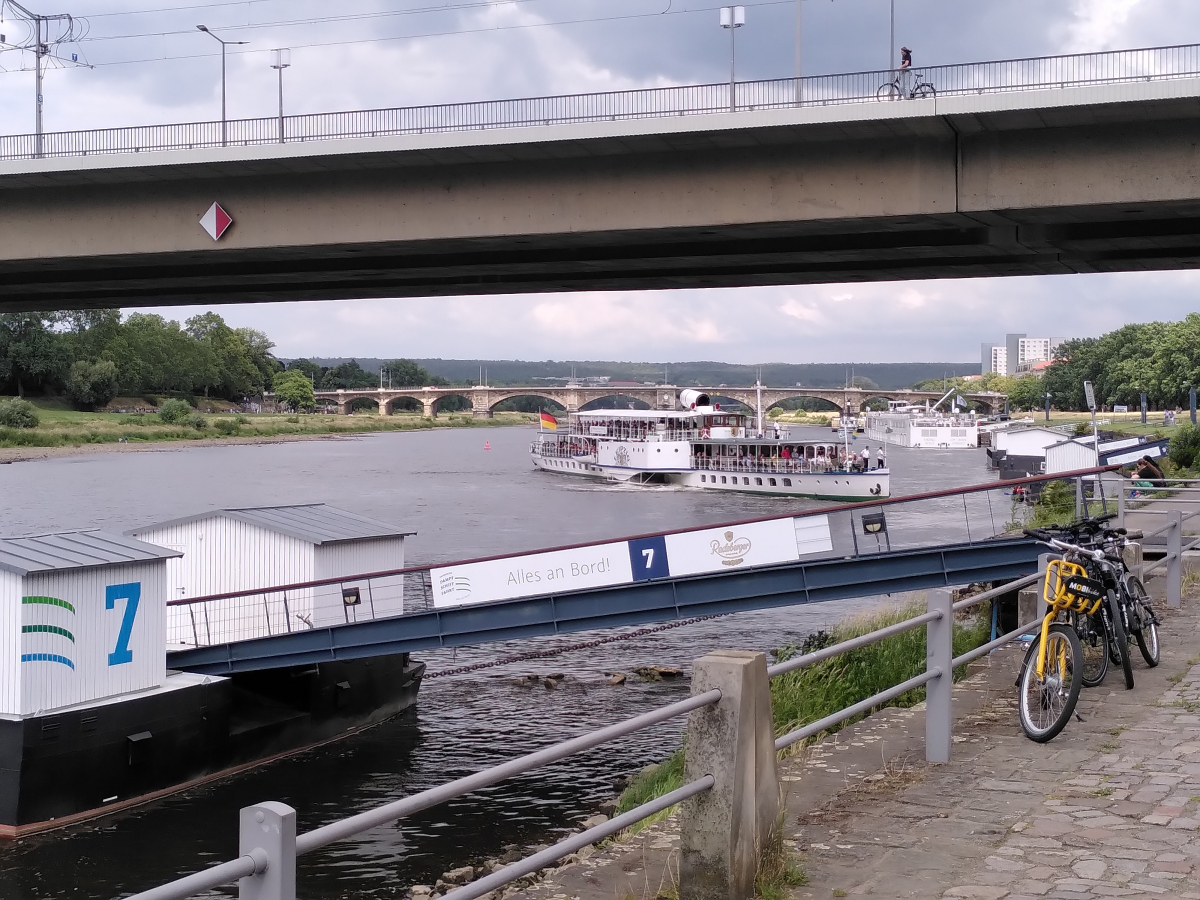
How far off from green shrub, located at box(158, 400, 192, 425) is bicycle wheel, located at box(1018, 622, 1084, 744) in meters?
131

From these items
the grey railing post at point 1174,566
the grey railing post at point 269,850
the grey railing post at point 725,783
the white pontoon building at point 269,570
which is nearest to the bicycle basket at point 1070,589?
the grey railing post at point 725,783

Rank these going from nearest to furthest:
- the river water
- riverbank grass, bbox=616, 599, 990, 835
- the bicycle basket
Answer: the bicycle basket → riverbank grass, bbox=616, 599, 990, 835 → the river water

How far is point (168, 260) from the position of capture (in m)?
22.5

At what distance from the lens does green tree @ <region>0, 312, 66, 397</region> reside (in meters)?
117

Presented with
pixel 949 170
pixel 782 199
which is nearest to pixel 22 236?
pixel 782 199

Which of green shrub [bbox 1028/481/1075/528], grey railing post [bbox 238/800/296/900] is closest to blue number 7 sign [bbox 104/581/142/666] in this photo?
green shrub [bbox 1028/481/1075/528]

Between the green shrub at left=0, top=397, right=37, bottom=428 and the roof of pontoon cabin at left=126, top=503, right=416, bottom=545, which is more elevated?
the green shrub at left=0, top=397, right=37, bottom=428

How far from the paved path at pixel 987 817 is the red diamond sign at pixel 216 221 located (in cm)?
1555

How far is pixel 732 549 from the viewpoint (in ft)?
61.2

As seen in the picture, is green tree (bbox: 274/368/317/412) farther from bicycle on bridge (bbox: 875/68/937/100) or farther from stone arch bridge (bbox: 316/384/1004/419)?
bicycle on bridge (bbox: 875/68/937/100)

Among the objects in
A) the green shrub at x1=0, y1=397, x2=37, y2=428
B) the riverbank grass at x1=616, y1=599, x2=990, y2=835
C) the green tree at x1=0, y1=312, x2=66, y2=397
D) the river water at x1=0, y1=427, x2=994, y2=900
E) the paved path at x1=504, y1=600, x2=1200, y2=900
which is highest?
the green tree at x1=0, y1=312, x2=66, y2=397

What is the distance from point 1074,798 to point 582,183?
14244 millimetres

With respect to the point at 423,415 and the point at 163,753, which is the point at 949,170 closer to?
the point at 163,753

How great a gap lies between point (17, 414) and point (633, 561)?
10367 cm
